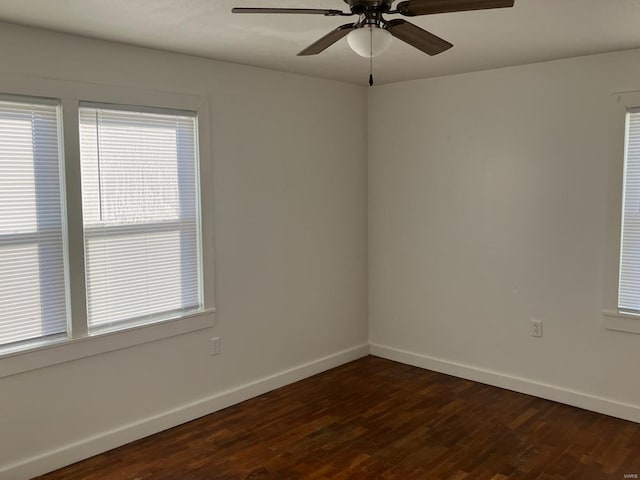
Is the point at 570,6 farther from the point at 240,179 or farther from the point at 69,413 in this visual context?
the point at 69,413

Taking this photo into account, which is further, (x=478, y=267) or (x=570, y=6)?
(x=478, y=267)

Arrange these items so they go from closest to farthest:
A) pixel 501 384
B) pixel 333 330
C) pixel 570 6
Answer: pixel 570 6, pixel 501 384, pixel 333 330

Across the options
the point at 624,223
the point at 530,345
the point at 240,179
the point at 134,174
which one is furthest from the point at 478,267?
the point at 134,174

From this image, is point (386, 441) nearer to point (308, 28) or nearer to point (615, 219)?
point (615, 219)

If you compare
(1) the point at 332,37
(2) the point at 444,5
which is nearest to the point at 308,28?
(1) the point at 332,37

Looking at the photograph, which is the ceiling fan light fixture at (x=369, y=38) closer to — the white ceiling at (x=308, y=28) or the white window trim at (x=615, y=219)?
the white ceiling at (x=308, y=28)

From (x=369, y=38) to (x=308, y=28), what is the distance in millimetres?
967

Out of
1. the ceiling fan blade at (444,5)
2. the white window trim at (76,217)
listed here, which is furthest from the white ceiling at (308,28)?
the ceiling fan blade at (444,5)

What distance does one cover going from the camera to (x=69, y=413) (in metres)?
3.09

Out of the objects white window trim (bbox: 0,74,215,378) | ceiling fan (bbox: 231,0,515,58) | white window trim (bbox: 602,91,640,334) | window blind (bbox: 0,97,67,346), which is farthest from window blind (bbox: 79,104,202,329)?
white window trim (bbox: 602,91,640,334)

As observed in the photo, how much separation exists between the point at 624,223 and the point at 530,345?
110 cm

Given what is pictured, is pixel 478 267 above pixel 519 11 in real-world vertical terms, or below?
below

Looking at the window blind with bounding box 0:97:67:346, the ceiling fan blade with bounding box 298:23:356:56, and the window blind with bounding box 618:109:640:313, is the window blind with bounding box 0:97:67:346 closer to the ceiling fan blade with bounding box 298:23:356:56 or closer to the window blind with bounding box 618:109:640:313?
the ceiling fan blade with bounding box 298:23:356:56

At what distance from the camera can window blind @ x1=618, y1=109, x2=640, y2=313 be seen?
3.51 m
